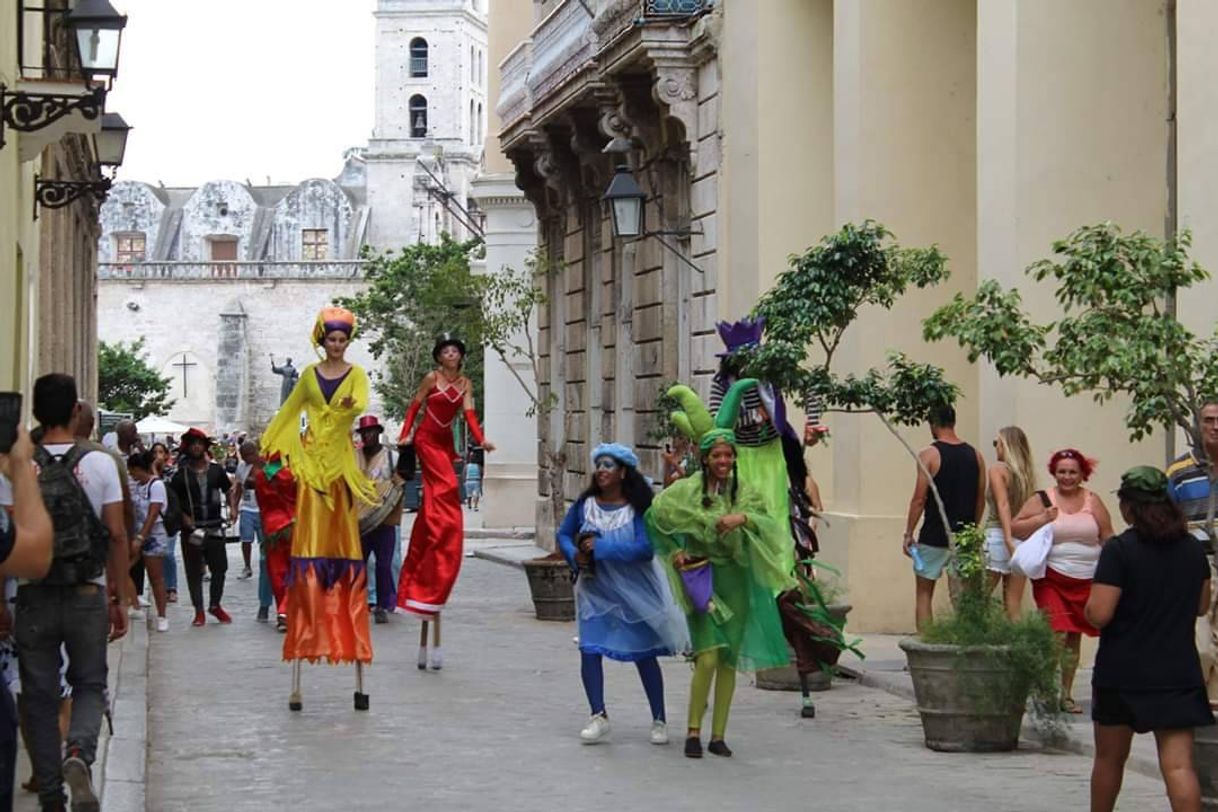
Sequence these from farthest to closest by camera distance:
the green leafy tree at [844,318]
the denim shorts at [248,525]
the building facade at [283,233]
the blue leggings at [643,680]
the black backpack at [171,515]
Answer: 1. the building facade at [283,233]
2. the denim shorts at [248,525]
3. the black backpack at [171,515]
4. the green leafy tree at [844,318]
5. the blue leggings at [643,680]

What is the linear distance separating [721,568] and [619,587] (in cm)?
53

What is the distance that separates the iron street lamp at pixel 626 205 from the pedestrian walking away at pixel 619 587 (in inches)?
381

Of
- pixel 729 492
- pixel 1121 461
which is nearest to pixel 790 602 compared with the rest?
pixel 729 492

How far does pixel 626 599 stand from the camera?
38.5 ft

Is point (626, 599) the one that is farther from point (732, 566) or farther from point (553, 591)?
point (553, 591)

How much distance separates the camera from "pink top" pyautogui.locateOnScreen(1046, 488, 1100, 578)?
12.5 meters

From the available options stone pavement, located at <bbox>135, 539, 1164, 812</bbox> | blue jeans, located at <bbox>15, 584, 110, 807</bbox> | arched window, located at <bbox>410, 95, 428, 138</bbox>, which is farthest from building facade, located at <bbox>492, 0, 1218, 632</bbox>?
arched window, located at <bbox>410, 95, 428, 138</bbox>

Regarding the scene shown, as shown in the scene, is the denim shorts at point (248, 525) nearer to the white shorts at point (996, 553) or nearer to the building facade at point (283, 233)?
the white shorts at point (996, 553)

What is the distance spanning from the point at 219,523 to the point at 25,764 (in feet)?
33.1

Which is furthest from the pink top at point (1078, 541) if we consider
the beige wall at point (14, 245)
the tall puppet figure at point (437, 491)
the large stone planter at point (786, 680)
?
the beige wall at point (14, 245)

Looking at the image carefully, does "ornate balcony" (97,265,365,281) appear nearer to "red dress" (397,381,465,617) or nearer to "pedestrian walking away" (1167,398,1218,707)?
"red dress" (397,381,465,617)

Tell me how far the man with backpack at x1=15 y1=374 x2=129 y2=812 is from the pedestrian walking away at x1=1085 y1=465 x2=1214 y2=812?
12.3 ft

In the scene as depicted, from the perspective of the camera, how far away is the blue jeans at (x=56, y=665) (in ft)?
28.7

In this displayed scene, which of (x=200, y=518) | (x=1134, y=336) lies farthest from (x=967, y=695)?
(x=200, y=518)
